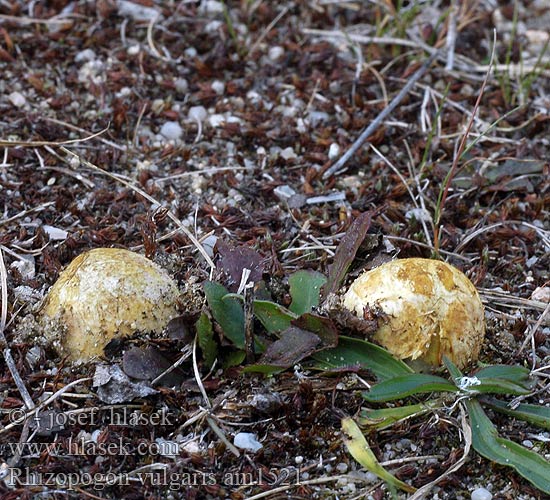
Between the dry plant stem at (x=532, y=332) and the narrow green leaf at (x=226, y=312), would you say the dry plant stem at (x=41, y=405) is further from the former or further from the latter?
the dry plant stem at (x=532, y=332)

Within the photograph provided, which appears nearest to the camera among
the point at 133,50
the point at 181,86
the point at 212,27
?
the point at 181,86

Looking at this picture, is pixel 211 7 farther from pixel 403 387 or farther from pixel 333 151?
pixel 403 387

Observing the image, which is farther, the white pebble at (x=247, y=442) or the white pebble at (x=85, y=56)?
the white pebble at (x=85, y=56)

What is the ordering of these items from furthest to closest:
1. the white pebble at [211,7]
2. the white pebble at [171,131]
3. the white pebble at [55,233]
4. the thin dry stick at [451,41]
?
the white pebble at [211,7] < the thin dry stick at [451,41] < the white pebble at [171,131] < the white pebble at [55,233]

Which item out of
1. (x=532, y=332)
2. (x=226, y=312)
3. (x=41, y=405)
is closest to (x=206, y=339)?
(x=226, y=312)

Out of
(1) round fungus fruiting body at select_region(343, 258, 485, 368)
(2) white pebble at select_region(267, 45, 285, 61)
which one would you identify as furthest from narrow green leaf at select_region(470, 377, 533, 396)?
(2) white pebble at select_region(267, 45, 285, 61)

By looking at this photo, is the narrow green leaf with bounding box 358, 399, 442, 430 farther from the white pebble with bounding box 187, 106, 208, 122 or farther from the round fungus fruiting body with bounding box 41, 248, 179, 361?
the white pebble with bounding box 187, 106, 208, 122

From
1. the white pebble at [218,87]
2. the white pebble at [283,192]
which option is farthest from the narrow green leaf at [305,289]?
the white pebble at [218,87]
